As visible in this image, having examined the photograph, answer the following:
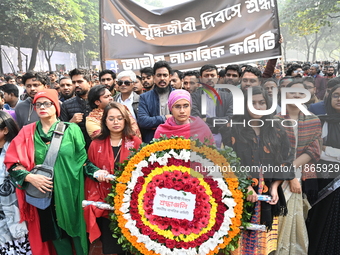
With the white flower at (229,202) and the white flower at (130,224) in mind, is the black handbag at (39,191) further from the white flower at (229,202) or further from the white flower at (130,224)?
the white flower at (229,202)

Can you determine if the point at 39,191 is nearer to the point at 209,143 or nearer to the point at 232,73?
the point at 209,143

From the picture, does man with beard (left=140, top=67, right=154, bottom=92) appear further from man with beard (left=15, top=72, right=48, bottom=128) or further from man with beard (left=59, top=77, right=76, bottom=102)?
man with beard (left=15, top=72, right=48, bottom=128)

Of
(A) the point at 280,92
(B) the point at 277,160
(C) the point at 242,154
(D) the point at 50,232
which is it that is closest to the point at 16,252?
(D) the point at 50,232

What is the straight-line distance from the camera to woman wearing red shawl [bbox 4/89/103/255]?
2.65 meters

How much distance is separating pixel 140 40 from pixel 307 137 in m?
2.96

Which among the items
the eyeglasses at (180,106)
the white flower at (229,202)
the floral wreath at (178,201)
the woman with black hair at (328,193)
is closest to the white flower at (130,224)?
the floral wreath at (178,201)

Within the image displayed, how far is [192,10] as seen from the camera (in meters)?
4.43

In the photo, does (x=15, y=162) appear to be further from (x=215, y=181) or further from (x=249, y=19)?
(x=249, y=19)

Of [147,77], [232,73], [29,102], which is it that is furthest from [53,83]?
[232,73]

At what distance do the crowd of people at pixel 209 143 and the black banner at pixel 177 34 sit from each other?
1.72m

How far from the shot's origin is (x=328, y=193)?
271cm

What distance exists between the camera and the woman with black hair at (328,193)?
8.45 feet

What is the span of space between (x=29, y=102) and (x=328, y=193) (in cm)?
345

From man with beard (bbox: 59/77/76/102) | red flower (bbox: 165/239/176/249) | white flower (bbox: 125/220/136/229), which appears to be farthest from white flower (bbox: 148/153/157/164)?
man with beard (bbox: 59/77/76/102)
